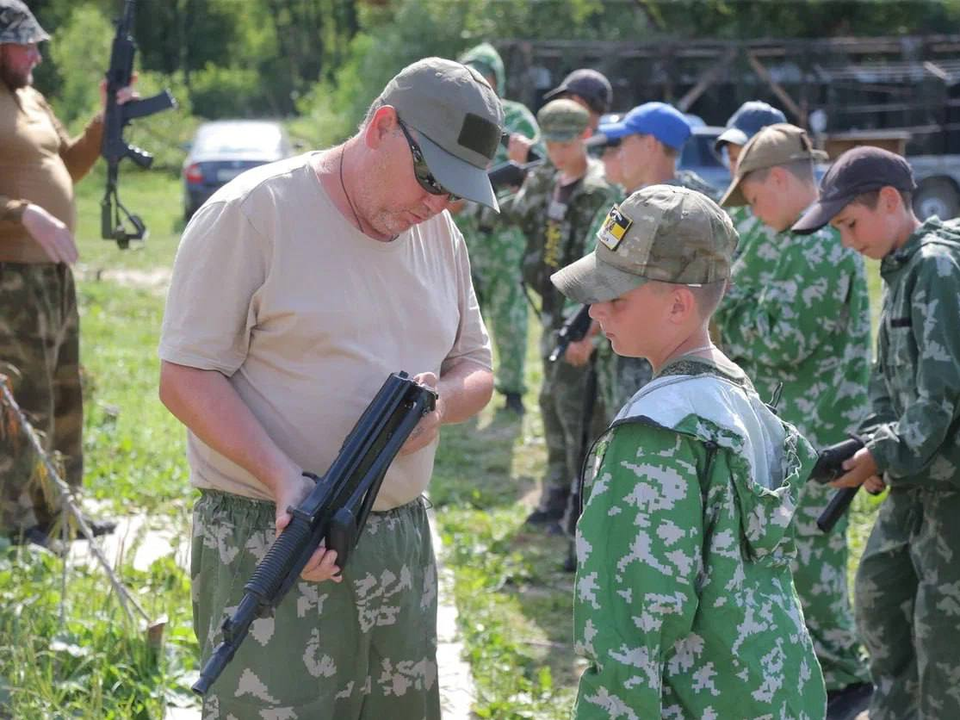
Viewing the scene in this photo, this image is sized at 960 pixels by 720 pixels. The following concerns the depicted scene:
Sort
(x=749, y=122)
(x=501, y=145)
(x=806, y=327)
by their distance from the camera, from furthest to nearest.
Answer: (x=501, y=145), (x=749, y=122), (x=806, y=327)

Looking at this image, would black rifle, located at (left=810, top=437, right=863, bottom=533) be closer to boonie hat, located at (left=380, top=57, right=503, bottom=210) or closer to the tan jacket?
boonie hat, located at (left=380, top=57, right=503, bottom=210)

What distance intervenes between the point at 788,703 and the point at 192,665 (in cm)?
250

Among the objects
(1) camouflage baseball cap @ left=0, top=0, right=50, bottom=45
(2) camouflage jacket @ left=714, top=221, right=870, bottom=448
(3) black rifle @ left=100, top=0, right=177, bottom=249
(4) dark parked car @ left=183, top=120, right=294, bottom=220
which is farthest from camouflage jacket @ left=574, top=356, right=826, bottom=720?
(4) dark parked car @ left=183, top=120, right=294, bottom=220

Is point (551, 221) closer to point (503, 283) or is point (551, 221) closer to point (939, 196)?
point (503, 283)

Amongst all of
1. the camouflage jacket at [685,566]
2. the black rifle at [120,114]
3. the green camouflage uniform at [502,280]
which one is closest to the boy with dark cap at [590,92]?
the green camouflage uniform at [502,280]

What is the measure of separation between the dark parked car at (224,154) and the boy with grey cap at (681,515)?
17624mm

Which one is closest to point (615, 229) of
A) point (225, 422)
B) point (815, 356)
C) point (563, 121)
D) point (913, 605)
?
point (225, 422)

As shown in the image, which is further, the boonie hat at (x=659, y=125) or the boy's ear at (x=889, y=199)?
the boonie hat at (x=659, y=125)

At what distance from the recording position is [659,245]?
2.38 metres

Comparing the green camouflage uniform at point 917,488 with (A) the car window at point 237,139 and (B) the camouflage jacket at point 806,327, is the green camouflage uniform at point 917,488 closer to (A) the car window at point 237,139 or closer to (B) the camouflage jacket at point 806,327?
(B) the camouflage jacket at point 806,327

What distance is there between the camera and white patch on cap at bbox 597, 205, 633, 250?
7.96 feet

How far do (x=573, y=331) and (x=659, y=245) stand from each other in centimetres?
332

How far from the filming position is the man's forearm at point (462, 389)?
2951 mm

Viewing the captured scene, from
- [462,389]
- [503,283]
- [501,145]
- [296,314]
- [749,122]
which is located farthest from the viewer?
[503,283]
